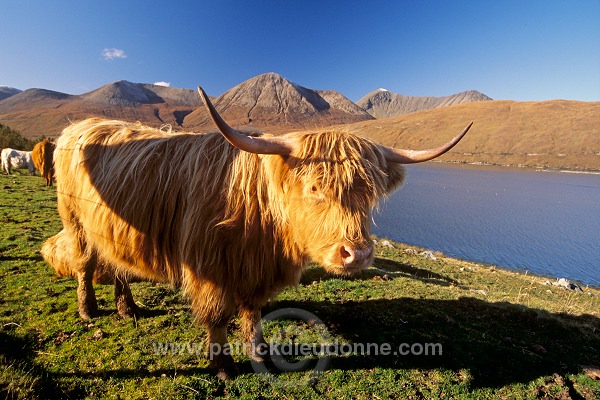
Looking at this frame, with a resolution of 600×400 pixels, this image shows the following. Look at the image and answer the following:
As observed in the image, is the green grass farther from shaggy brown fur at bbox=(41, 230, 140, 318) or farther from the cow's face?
the cow's face

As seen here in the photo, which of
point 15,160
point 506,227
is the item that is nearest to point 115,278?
point 15,160

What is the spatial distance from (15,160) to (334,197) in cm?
2780

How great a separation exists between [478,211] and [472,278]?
2262 cm

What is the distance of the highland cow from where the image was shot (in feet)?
8.71

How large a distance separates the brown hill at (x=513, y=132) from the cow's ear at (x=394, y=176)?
10550 cm

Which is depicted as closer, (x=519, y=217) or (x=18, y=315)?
(x=18, y=315)

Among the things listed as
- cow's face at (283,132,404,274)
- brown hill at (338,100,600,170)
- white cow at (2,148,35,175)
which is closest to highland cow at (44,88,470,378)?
cow's face at (283,132,404,274)

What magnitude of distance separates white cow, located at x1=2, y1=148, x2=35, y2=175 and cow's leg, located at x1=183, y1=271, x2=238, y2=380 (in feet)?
84.7

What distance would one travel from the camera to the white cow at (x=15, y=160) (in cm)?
2064

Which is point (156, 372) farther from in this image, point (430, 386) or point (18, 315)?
point (430, 386)

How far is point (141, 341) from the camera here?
12.7ft

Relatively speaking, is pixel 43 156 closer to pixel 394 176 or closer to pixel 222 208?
pixel 222 208

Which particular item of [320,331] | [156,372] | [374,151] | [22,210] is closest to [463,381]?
[320,331]

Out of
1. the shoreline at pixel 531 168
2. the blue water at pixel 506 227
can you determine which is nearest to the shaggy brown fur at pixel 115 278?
the blue water at pixel 506 227
